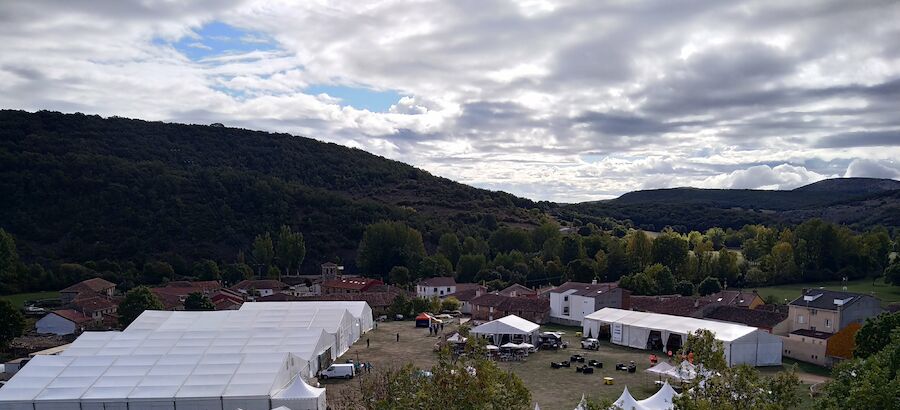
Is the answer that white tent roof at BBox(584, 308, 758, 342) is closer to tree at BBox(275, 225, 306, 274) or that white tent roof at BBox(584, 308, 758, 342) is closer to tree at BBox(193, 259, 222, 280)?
tree at BBox(193, 259, 222, 280)

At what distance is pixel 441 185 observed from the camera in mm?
124062

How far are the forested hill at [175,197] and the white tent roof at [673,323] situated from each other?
48.9 metres

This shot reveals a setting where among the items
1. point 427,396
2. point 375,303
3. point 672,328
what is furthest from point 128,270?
point 427,396

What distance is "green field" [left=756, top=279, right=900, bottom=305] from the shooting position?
5003 centimetres

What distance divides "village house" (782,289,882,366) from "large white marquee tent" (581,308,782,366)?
5.44 ft

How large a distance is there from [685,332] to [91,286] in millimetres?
47690

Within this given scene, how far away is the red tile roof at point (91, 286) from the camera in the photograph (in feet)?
177

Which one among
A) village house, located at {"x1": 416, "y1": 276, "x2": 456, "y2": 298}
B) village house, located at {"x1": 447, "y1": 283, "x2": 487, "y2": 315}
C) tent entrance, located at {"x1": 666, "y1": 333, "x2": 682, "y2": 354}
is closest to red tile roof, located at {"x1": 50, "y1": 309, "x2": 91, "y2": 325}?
village house, located at {"x1": 447, "y1": 283, "x2": 487, "y2": 315}

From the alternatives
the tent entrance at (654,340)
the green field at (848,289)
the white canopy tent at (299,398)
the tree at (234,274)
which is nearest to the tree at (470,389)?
the white canopy tent at (299,398)

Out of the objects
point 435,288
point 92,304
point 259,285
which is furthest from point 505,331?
point 259,285

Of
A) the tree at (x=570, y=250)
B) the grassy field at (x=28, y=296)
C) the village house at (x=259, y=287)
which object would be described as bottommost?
the grassy field at (x=28, y=296)

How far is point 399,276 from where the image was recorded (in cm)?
6350

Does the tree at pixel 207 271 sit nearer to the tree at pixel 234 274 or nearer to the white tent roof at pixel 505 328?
the tree at pixel 234 274

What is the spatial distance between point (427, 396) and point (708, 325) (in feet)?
79.5
